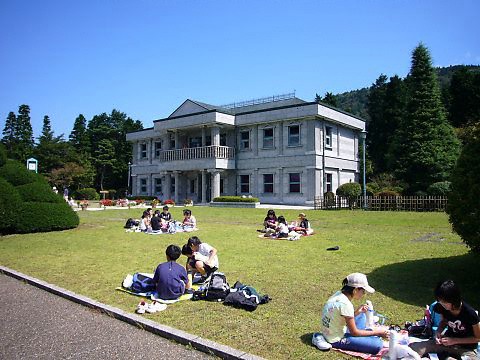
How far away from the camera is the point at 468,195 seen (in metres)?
6.73

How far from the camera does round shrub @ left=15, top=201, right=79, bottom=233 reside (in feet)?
52.4

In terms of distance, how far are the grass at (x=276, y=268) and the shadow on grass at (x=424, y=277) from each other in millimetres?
19

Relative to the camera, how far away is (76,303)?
6.53 m

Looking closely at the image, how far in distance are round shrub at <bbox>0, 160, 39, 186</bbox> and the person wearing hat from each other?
645 inches

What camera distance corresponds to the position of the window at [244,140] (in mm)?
36000

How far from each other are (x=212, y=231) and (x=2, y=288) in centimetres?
934

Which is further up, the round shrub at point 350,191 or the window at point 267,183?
the window at point 267,183

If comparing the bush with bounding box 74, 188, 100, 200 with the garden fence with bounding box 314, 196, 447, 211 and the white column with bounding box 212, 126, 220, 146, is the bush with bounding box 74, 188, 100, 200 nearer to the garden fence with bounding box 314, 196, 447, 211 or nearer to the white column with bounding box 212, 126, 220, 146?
the white column with bounding box 212, 126, 220, 146

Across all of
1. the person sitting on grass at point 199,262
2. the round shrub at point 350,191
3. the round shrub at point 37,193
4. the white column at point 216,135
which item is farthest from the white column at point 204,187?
the person sitting on grass at point 199,262

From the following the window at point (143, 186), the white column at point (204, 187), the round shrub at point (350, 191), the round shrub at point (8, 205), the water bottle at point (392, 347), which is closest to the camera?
the water bottle at point (392, 347)

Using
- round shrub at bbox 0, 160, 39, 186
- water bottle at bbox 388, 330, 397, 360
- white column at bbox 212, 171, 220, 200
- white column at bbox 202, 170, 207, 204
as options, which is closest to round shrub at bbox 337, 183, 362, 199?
white column at bbox 212, 171, 220, 200

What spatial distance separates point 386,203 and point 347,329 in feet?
73.5

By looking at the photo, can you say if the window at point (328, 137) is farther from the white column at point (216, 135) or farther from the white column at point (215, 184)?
the white column at point (215, 184)

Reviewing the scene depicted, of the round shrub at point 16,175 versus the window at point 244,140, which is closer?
the round shrub at point 16,175
